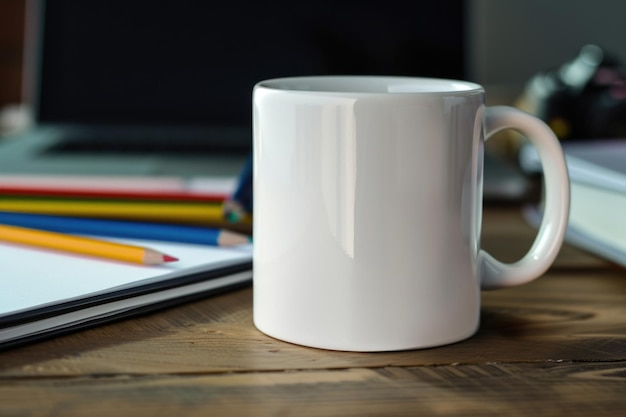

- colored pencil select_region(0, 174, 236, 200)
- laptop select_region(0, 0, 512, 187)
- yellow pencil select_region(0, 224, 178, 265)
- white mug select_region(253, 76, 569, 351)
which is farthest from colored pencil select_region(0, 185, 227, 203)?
laptop select_region(0, 0, 512, 187)

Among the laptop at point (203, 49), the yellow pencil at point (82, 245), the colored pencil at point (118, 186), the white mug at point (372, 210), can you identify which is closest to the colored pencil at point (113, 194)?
the colored pencil at point (118, 186)

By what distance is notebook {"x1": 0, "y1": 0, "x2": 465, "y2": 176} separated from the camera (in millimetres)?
966

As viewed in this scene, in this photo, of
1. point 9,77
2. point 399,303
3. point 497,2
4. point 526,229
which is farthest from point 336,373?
point 9,77

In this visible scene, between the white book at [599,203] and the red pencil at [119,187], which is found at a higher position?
the white book at [599,203]

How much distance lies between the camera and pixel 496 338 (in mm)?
402

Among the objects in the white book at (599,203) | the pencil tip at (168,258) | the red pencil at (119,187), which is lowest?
the pencil tip at (168,258)

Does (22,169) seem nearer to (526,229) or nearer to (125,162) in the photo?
(125,162)

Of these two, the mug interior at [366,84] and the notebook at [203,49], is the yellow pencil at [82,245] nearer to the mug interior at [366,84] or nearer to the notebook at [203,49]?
the mug interior at [366,84]

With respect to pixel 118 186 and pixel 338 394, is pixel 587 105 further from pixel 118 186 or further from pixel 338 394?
pixel 338 394

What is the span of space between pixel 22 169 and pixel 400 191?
1.58ft

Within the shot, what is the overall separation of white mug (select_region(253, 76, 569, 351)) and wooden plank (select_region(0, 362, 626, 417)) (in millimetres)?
31

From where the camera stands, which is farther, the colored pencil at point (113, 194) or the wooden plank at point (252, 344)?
the colored pencil at point (113, 194)

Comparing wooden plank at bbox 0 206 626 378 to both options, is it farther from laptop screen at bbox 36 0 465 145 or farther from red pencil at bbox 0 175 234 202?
laptop screen at bbox 36 0 465 145

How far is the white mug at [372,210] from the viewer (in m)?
0.36
